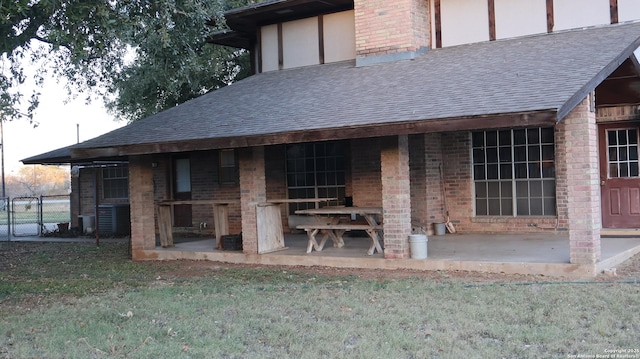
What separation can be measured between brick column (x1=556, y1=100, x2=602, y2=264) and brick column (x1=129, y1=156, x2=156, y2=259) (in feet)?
26.3

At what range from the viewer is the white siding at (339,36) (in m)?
15.0

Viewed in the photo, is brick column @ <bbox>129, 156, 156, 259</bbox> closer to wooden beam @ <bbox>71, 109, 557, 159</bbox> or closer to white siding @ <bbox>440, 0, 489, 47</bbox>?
wooden beam @ <bbox>71, 109, 557, 159</bbox>

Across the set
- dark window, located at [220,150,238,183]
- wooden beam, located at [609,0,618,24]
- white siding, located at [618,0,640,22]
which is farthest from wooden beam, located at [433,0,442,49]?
dark window, located at [220,150,238,183]

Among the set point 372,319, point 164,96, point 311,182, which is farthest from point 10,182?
point 372,319

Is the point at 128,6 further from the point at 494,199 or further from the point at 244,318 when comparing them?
the point at 494,199

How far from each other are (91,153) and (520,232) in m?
8.53

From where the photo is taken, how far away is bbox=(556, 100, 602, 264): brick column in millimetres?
9219

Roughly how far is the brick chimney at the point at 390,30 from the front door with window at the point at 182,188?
6.69 metres

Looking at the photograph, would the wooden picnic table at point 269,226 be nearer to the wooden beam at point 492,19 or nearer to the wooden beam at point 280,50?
the wooden beam at point 280,50

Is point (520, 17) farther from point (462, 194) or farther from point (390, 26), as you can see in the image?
point (462, 194)

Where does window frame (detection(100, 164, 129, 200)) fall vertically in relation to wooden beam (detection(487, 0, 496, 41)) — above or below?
below

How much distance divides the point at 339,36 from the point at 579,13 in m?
5.10

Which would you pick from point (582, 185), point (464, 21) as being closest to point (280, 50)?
point (464, 21)

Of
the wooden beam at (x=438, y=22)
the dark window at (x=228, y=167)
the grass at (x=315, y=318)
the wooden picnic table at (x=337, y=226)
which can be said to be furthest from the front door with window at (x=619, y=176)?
the dark window at (x=228, y=167)
